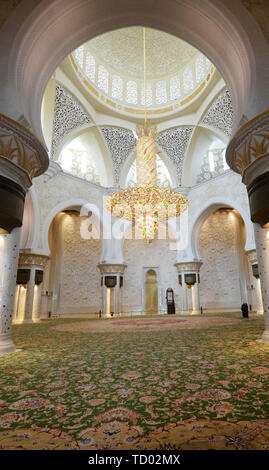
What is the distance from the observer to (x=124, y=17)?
3.70 meters

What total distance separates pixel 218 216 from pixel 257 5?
9818mm

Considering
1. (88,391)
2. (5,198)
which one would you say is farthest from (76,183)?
(88,391)

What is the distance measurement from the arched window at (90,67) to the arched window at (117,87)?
1.07 meters

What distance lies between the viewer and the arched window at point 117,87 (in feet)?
37.6

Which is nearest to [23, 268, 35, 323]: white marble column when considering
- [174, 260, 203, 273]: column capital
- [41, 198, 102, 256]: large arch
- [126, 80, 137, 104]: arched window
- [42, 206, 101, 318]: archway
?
[41, 198, 102, 256]: large arch

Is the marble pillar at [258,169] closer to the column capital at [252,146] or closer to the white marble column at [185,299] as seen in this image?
the column capital at [252,146]

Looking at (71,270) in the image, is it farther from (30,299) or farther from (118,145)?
(118,145)

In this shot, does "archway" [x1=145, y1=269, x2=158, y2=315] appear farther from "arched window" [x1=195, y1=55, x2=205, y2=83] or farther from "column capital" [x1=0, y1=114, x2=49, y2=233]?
"column capital" [x1=0, y1=114, x2=49, y2=233]

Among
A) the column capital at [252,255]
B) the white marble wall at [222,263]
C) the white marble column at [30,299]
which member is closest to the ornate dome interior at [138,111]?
the white marble wall at [222,263]

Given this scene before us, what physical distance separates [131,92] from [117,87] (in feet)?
2.24

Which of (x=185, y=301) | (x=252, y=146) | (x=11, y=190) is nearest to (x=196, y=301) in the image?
(x=185, y=301)

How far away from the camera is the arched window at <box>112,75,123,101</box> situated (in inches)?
451

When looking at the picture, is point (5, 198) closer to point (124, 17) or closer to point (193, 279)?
point (124, 17)

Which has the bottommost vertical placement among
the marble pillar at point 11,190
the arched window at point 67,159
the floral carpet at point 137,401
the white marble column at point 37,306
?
the floral carpet at point 137,401
